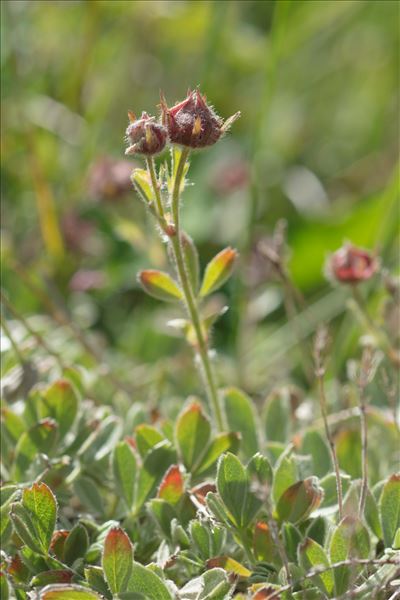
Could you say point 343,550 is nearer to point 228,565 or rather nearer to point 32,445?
point 228,565

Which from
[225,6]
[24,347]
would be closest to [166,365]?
[24,347]

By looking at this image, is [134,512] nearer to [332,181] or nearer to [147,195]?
[147,195]

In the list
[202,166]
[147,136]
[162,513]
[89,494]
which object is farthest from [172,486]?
[202,166]

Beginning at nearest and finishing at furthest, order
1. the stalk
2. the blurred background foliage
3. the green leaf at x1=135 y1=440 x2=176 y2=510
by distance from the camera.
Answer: the stalk
the green leaf at x1=135 y1=440 x2=176 y2=510
the blurred background foliage

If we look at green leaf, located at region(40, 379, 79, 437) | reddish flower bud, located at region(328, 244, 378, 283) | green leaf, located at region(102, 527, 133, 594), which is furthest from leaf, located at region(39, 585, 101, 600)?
reddish flower bud, located at region(328, 244, 378, 283)

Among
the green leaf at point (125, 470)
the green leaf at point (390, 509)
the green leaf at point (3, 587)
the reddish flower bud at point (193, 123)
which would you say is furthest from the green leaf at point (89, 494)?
the reddish flower bud at point (193, 123)

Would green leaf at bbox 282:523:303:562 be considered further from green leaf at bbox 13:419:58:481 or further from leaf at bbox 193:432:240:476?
green leaf at bbox 13:419:58:481
